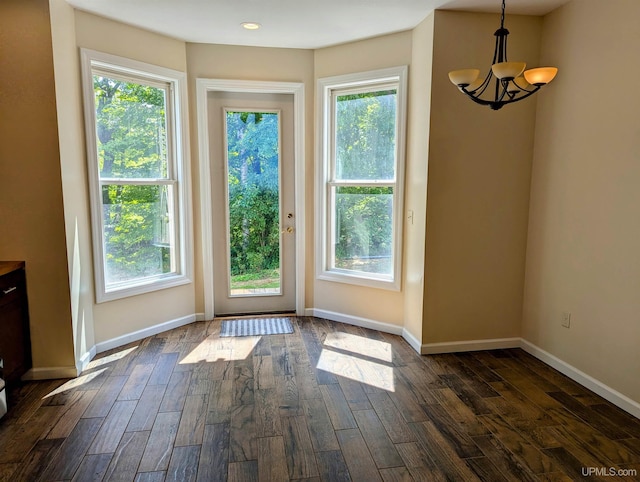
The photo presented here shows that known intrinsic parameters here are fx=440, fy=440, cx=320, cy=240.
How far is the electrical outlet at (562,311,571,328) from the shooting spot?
10.1ft

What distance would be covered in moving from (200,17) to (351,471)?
3184 millimetres

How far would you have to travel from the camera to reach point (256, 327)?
162 inches

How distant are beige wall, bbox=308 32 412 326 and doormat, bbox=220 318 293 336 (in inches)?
16.7

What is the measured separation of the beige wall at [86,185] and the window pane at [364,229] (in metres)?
1.51

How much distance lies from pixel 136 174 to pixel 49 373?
5.42 feet

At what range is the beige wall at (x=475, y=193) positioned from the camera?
3236 mm

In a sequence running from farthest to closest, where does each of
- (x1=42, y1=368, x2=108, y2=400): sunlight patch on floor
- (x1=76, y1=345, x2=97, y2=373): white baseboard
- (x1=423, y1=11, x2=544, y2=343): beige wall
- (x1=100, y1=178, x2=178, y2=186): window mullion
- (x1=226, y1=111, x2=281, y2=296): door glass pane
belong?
(x1=226, y1=111, x2=281, y2=296): door glass pane < (x1=100, y1=178, x2=178, y2=186): window mullion < (x1=423, y1=11, x2=544, y2=343): beige wall < (x1=76, y1=345, x2=97, y2=373): white baseboard < (x1=42, y1=368, x2=108, y2=400): sunlight patch on floor

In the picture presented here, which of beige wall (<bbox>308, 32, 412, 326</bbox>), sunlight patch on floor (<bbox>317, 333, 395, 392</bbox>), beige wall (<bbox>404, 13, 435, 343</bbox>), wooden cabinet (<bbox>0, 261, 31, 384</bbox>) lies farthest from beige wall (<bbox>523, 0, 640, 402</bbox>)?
wooden cabinet (<bbox>0, 261, 31, 384</bbox>)

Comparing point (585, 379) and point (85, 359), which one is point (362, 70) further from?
point (85, 359)

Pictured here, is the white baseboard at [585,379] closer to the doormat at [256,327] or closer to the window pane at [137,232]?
the doormat at [256,327]

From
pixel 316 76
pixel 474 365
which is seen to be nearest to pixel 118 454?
pixel 474 365

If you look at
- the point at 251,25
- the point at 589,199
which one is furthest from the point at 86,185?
the point at 589,199

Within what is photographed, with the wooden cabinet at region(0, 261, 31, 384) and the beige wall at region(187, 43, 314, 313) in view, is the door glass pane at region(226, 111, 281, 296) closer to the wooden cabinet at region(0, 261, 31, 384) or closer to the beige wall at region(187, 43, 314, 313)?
the beige wall at region(187, 43, 314, 313)

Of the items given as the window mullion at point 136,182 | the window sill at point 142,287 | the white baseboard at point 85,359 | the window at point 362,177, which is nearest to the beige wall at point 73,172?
the white baseboard at point 85,359
